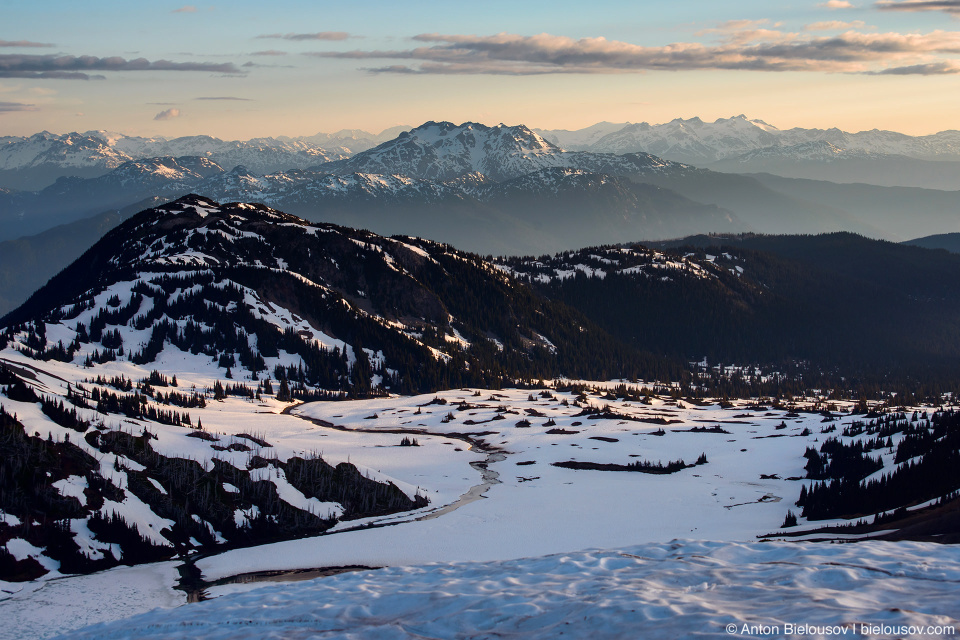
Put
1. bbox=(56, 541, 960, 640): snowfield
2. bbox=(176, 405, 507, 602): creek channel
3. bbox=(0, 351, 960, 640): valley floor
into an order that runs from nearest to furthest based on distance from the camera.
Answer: bbox=(56, 541, 960, 640): snowfield, bbox=(0, 351, 960, 640): valley floor, bbox=(176, 405, 507, 602): creek channel

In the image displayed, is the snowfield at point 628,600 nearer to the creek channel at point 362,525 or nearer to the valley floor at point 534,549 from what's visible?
the valley floor at point 534,549

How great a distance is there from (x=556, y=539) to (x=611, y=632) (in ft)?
143

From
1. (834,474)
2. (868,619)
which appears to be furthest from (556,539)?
(868,619)

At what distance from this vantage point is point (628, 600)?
123ft

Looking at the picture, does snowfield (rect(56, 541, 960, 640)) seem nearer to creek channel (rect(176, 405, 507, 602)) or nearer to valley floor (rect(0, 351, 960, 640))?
valley floor (rect(0, 351, 960, 640))

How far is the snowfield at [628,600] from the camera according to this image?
33.6 m

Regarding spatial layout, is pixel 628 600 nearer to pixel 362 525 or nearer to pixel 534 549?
pixel 534 549

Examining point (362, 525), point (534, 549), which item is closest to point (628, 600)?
point (534, 549)

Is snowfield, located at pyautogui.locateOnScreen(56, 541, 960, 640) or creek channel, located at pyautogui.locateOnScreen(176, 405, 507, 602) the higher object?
snowfield, located at pyautogui.locateOnScreen(56, 541, 960, 640)

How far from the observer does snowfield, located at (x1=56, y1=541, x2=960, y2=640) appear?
3359cm

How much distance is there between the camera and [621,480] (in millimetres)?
107562

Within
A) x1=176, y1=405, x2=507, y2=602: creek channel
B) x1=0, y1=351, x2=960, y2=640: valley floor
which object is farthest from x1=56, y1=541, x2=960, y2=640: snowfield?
x1=176, y1=405, x2=507, y2=602: creek channel

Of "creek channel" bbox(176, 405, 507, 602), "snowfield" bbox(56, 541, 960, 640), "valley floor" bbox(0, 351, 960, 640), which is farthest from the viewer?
"creek channel" bbox(176, 405, 507, 602)

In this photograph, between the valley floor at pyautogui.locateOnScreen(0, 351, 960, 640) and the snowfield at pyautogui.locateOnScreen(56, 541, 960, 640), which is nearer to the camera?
the snowfield at pyautogui.locateOnScreen(56, 541, 960, 640)
